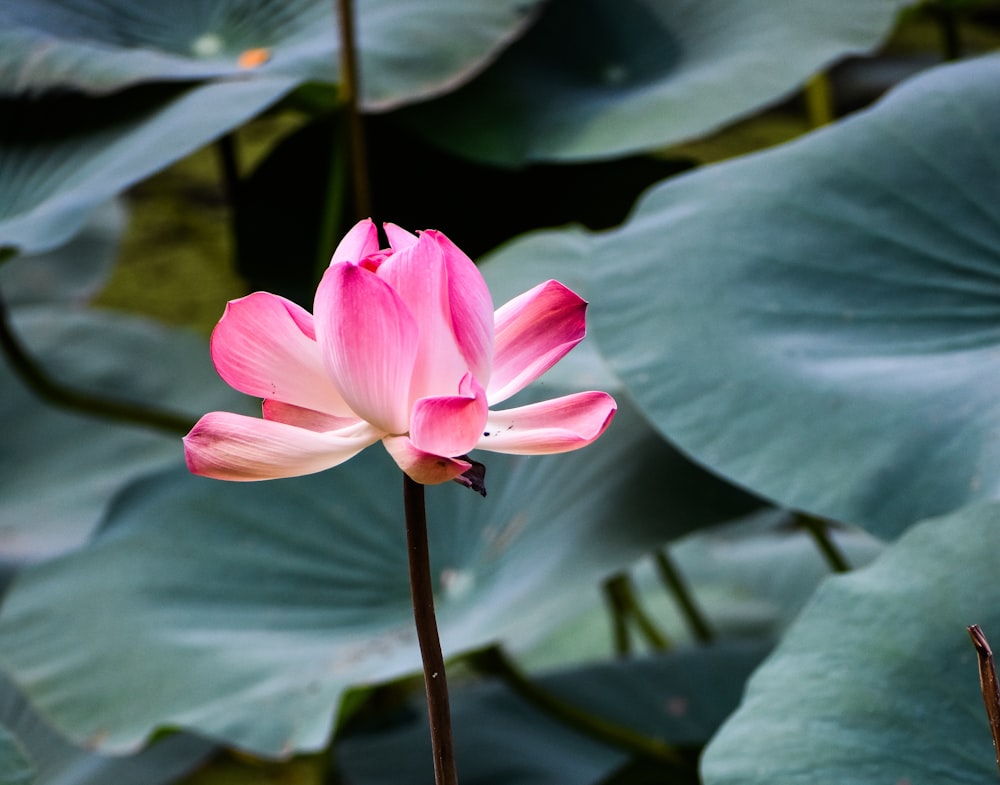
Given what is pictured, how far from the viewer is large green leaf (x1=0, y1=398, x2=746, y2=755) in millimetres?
726

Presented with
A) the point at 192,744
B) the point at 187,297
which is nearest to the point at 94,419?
the point at 192,744

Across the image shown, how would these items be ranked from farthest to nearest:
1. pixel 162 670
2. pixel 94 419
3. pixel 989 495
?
pixel 94 419 → pixel 162 670 → pixel 989 495

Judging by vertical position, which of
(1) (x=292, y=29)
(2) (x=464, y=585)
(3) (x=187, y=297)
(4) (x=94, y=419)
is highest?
(1) (x=292, y=29)

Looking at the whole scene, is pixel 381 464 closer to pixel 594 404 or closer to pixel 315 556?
pixel 315 556

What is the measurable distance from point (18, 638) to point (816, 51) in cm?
87

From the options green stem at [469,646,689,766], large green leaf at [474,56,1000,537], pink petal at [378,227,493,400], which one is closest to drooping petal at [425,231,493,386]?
pink petal at [378,227,493,400]

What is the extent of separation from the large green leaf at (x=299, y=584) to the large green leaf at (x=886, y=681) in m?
0.24

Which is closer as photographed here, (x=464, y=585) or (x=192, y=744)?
(x=464, y=585)

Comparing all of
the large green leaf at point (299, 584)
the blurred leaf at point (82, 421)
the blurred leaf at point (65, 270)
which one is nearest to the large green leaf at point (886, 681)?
the large green leaf at point (299, 584)

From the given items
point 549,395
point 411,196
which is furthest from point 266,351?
point 411,196

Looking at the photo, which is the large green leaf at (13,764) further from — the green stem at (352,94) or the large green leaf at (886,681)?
the green stem at (352,94)

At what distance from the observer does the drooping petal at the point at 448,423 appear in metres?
0.22

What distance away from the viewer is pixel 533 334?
0.25 metres

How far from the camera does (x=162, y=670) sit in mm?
775
